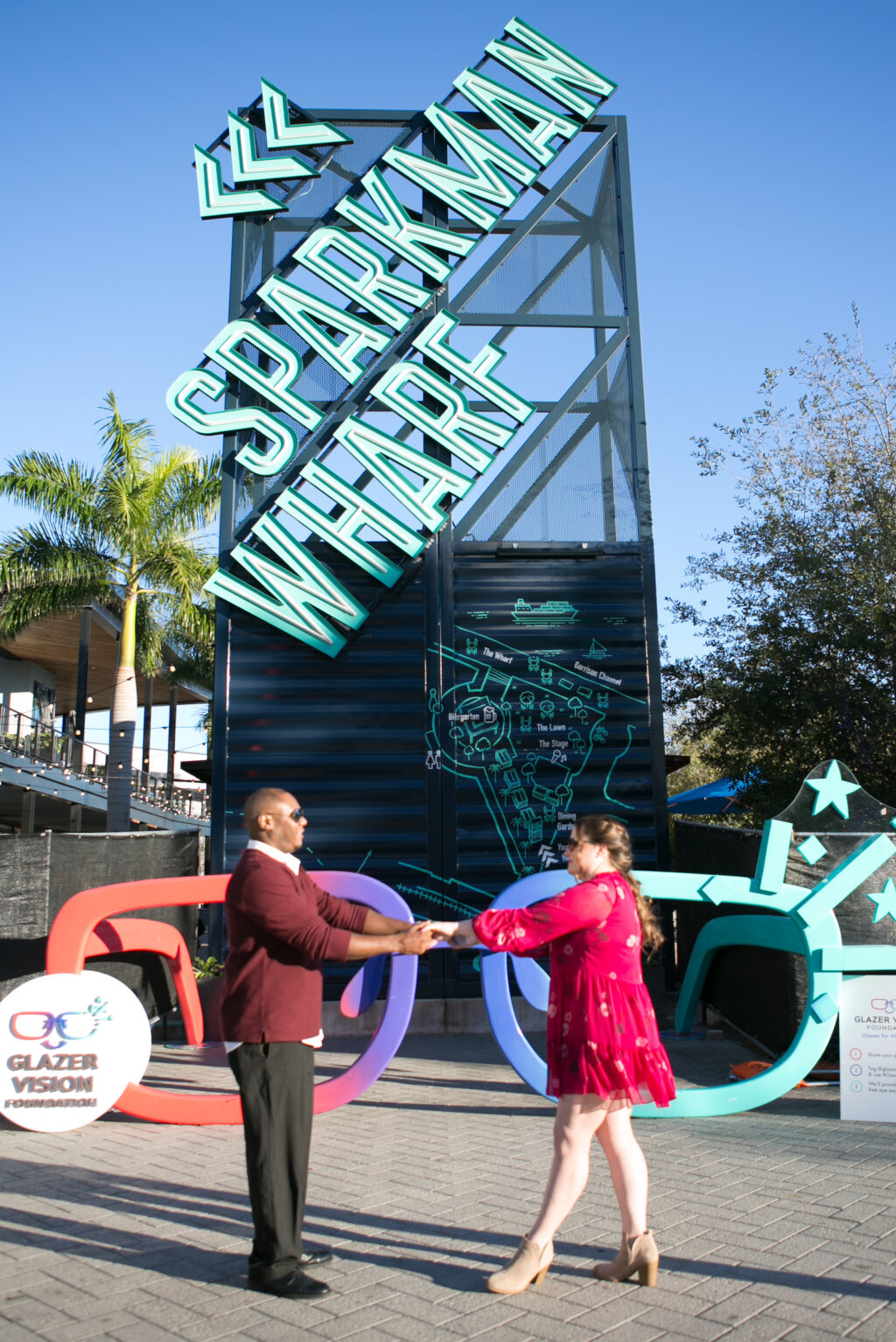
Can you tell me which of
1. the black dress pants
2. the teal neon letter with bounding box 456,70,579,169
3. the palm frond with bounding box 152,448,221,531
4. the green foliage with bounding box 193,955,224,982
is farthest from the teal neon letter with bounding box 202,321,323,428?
the palm frond with bounding box 152,448,221,531

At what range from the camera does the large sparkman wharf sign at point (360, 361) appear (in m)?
9.16

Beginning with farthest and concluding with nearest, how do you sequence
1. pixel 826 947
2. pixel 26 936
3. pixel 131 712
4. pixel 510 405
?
pixel 131 712
pixel 510 405
pixel 26 936
pixel 826 947

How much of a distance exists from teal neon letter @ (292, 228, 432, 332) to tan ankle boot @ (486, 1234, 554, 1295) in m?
7.97

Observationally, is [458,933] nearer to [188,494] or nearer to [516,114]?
[516,114]

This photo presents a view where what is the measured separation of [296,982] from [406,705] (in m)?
5.43

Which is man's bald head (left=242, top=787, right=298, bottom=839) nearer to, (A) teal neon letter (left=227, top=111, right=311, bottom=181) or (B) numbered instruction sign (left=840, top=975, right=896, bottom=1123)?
(B) numbered instruction sign (left=840, top=975, right=896, bottom=1123)

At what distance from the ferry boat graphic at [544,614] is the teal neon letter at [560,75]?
5.01 metres

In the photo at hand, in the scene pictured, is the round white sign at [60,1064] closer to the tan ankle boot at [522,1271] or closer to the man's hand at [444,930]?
the man's hand at [444,930]

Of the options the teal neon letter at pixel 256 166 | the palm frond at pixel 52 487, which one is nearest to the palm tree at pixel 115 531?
the palm frond at pixel 52 487

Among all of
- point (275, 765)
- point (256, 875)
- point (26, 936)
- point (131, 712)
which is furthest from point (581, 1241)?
point (131, 712)

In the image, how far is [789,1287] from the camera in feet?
11.5

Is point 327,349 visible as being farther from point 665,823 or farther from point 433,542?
point 665,823

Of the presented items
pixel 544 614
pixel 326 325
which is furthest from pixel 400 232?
pixel 544 614

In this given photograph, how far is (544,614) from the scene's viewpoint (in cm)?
939
